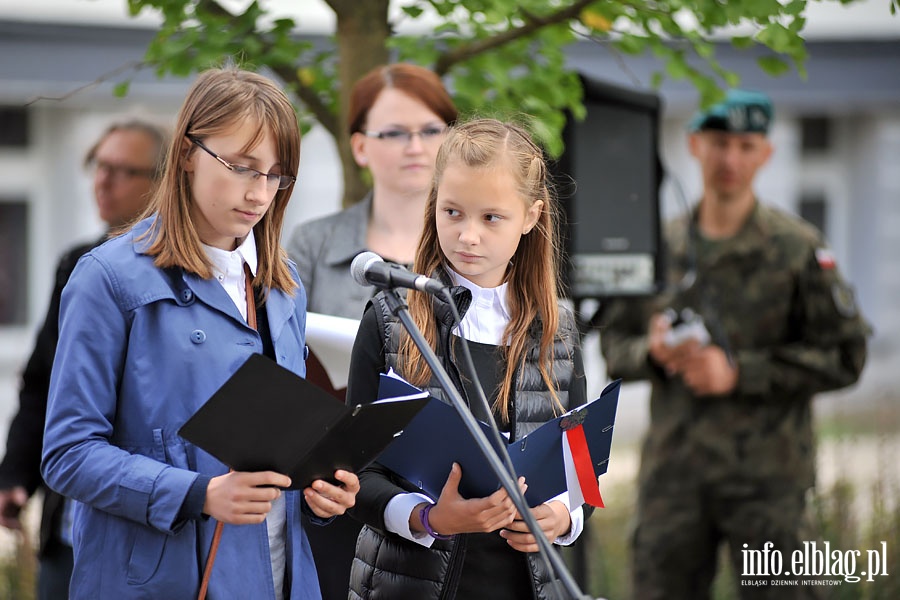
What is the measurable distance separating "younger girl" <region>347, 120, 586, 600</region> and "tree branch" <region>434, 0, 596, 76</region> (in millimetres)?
1302

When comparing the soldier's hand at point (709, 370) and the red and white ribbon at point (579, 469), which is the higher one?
the red and white ribbon at point (579, 469)

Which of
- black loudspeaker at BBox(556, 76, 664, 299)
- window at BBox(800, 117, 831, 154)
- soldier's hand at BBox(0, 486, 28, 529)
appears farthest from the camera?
window at BBox(800, 117, 831, 154)

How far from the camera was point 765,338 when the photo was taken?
4594 millimetres

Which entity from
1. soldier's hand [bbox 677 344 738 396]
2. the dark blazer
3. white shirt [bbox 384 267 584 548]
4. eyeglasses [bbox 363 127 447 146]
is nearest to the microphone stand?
white shirt [bbox 384 267 584 548]

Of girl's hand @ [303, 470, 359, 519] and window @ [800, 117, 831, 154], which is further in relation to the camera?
window @ [800, 117, 831, 154]

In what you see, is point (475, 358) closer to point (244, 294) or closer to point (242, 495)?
point (244, 294)

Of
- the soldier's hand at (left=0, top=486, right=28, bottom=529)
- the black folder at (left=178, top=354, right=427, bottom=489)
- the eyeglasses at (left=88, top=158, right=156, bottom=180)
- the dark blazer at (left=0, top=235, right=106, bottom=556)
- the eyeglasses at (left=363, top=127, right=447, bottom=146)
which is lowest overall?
the soldier's hand at (left=0, top=486, right=28, bottom=529)

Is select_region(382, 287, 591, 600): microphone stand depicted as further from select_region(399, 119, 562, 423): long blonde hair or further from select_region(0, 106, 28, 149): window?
select_region(0, 106, 28, 149): window

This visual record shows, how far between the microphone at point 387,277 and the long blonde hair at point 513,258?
0.29 meters

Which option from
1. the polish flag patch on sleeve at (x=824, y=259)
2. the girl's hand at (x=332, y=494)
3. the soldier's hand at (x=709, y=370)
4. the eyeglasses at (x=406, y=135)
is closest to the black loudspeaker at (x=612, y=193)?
the soldier's hand at (x=709, y=370)

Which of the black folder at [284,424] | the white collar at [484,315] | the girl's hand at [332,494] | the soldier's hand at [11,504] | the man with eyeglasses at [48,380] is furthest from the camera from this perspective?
the soldier's hand at [11,504]

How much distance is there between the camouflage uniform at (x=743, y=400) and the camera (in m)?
4.45

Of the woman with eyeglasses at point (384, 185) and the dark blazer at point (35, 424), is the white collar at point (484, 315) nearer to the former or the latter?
the woman with eyeglasses at point (384, 185)

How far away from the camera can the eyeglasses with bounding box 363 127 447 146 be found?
10.3 ft
